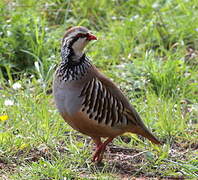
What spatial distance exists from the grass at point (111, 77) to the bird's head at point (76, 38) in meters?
0.73

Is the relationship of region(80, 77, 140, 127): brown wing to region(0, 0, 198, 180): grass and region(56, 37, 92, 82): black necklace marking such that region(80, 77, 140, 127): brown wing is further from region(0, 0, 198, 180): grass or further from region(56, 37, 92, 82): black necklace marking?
region(0, 0, 198, 180): grass

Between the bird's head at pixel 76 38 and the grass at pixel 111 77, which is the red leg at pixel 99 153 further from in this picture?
the bird's head at pixel 76 38

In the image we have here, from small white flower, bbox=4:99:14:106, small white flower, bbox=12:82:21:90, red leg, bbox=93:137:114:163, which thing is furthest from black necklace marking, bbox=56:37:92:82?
small white flower, bbox=12:82:21:90

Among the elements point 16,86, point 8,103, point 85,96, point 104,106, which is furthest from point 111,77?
point 85,96

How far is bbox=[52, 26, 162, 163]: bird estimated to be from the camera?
4.23 m

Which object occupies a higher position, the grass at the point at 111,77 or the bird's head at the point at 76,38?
the bird's head at the point at 76,38

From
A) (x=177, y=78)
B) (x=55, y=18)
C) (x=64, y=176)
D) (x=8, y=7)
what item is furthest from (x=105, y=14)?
(x=64, y=176)

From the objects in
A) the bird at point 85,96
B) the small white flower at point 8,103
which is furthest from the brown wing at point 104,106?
the small white flower at point 8,103

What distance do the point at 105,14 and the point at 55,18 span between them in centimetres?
63

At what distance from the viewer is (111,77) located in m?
6.04

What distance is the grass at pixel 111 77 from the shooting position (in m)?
4.42

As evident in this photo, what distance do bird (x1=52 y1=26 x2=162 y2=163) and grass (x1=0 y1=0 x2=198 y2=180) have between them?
26 cm

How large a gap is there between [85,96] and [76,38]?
41 centimetres

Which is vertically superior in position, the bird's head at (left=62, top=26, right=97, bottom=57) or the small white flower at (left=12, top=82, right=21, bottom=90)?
the bird's head at (left=62, top=26, right=97, bottom=57)
